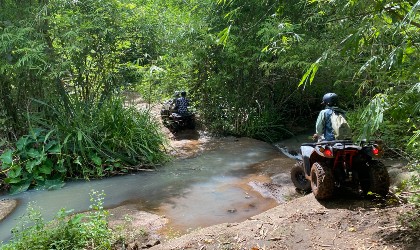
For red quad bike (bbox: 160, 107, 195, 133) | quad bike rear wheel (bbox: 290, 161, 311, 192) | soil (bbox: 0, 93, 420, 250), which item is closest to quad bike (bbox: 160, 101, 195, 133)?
red quad bike (bbox: 160, 107, 195, 133)

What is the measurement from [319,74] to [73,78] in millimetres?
5927

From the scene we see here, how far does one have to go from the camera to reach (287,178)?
723 centimetres

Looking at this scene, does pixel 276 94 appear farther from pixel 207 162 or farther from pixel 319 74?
pixel 207 162

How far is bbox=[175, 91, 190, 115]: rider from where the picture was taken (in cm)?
1179

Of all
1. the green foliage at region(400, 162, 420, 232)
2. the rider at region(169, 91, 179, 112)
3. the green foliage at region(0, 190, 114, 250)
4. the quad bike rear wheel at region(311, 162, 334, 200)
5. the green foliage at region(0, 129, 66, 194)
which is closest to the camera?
the green foliage at region(400, 162, 420, 232)

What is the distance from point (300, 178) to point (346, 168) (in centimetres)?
124

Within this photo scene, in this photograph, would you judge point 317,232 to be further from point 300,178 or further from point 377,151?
point 300,178

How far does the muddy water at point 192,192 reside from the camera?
19.0 feet

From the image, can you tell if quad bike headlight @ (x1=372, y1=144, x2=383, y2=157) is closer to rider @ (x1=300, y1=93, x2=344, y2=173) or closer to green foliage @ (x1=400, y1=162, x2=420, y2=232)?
green foliage @ (x1=400, y1=162, x2=420, y2=232)

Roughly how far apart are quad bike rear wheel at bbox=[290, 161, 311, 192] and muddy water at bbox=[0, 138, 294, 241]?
0.32 metres

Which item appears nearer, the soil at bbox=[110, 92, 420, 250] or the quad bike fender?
the soil at bbox=[110, 92, 420, 250]

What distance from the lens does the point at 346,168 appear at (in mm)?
5117

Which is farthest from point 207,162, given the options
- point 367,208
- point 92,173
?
point 367,208

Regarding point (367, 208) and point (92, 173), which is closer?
point (367, 208)
